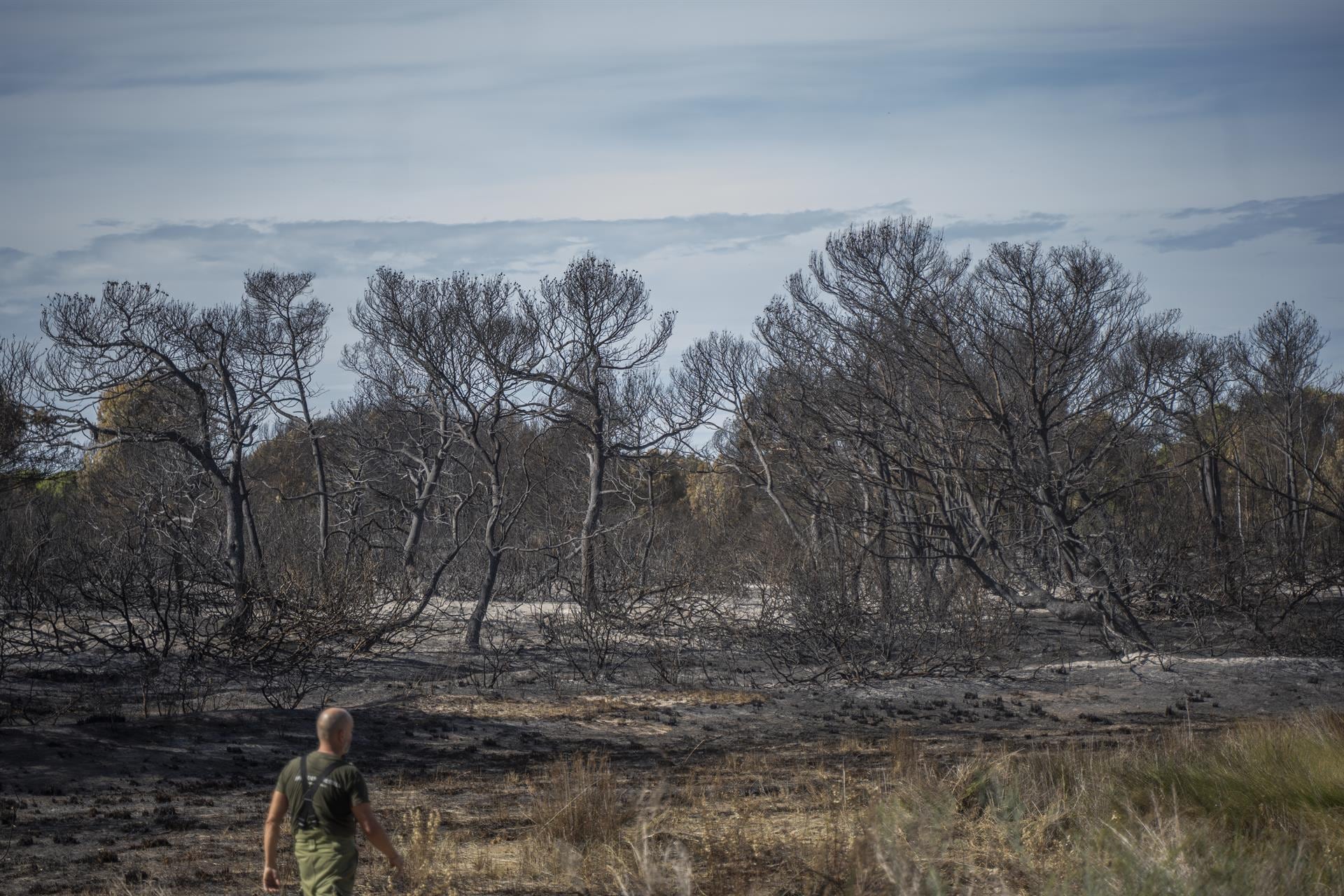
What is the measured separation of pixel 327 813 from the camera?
406cm

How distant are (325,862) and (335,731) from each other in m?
0.49

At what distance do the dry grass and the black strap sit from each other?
1752mm

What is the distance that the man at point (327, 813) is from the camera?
13.3ft

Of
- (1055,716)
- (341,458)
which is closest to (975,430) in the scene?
(1055,716)

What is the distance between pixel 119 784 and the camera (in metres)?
9.20

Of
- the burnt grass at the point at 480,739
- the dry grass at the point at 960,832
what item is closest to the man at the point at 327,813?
the dry grass at the point at 960,832

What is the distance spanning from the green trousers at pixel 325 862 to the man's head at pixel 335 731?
1.03 feet

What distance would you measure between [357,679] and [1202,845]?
12117mm

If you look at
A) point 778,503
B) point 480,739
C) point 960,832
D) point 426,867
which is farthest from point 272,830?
point 778,503

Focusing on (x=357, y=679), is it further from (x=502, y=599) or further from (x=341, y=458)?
(x=341, y=458)

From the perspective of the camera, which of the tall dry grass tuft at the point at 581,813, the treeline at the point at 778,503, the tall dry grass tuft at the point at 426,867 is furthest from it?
the treeline at the point at 778,503

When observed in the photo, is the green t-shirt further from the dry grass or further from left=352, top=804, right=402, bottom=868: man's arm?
the dry grass

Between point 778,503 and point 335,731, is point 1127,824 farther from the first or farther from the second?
point 778,503

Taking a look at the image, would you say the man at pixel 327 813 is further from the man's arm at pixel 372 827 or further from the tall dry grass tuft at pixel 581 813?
the tall dry grass tuft at pixel 581 813
